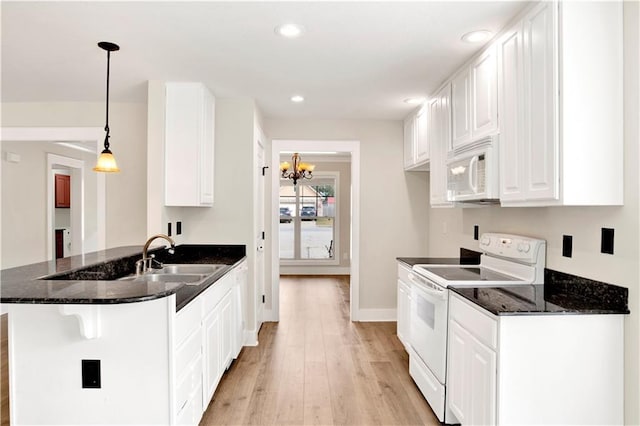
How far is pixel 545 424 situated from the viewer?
1.78 metres

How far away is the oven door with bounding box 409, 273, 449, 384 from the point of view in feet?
7.84

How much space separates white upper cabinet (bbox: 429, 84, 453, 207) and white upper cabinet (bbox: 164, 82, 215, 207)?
81.9 inches

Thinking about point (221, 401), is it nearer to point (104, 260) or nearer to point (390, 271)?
point (104, 260)

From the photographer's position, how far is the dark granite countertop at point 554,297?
1.76 meters

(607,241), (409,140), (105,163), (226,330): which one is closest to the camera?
(607,241)

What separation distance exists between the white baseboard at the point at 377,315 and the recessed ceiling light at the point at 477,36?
3205 millimetres

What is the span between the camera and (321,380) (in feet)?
9.92

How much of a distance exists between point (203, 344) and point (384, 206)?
9.58 feet

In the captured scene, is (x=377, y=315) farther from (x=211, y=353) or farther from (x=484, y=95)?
(x=484, y=95)

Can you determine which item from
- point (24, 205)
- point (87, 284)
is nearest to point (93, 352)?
point (87, 284)

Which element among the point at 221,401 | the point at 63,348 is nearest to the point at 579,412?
the point at 221,401

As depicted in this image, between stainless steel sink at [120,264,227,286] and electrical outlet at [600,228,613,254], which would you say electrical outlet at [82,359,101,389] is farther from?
electrical outlet at [600,228,613,254]

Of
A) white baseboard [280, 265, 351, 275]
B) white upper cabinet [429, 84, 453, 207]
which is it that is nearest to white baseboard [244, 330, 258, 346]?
white upper cabinet [429, 84, 453, 207]

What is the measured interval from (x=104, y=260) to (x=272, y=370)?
5.29ft
